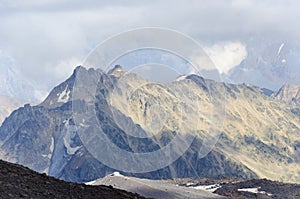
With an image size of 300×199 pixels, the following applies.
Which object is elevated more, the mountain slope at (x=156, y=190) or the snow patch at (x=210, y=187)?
the snow patch at (x=210, y=187)

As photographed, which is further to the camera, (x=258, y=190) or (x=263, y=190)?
(x=263, y=190)

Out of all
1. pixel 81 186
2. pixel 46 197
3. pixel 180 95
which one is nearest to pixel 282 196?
pixel 180 95

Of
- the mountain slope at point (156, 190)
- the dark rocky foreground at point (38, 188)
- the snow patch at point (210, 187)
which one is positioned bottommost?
the dark rocky foreground at point (38, 188)

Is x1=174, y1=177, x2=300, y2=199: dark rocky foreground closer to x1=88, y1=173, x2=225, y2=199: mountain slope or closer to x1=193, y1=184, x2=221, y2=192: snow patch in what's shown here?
x1=193, y1=184, x2=221, y2=192: snow patch

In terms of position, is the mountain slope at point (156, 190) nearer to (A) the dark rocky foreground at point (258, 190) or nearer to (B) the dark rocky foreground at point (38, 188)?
(A) the dark rocky foreground at point (258, 190)

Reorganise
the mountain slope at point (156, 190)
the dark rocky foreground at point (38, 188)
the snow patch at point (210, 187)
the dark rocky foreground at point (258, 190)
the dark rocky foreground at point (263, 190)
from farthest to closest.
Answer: the snow patch at point (210, 187) → the dark rocky foreground at point (263, 190) → the dark rocky foreground at point (258, 190) → the mountain slope at point (156, 190) → the dark rocky foreground at point (38, 188)

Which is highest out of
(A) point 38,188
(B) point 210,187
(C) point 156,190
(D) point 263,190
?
(B) point 210,187

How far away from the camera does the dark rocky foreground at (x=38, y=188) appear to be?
175 ft

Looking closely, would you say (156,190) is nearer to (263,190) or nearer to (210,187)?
(263,190)

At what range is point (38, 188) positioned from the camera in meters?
56.3

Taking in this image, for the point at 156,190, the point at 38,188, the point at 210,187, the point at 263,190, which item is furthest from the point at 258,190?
the point at 38,188

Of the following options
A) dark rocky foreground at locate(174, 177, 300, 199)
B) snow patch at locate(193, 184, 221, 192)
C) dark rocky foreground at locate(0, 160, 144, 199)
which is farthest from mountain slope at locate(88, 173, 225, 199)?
dark rocky foreground at locate(0, 160, 144, 199)

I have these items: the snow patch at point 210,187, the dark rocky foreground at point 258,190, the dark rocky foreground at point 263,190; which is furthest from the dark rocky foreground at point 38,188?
the snow patch at point 210,187

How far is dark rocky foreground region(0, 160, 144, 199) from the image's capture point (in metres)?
53.3
